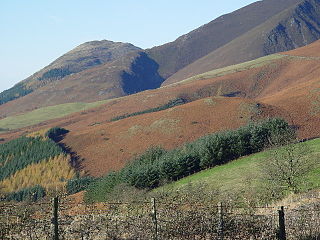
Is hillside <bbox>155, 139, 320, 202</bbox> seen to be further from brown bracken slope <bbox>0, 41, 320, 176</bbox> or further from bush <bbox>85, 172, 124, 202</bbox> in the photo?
brown bracken slope <bbox>0, 41, 320, 176</bbox>

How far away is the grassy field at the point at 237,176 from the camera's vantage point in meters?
28.3

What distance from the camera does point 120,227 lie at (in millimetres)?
14625

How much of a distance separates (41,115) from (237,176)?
137444mm

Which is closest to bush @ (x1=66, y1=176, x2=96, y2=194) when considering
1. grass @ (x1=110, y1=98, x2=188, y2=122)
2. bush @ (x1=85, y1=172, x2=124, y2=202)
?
bush @ (x1=85, y1=172, x2=124, y2=202)

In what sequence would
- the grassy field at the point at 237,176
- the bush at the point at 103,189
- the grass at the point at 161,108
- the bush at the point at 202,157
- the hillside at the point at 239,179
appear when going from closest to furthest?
the hillside at the point at 239,179 < the grassy field at the point at 237,176 < the bush at the point at 103,189 < the bush at the point at 202,157 < the grass at the point at 161,108

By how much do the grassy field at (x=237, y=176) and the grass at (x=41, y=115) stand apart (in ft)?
380

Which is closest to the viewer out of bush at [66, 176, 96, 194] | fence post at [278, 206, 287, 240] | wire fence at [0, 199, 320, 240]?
wire fence at [0, 199, 320, 240]

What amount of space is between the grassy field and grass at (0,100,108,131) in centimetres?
11570

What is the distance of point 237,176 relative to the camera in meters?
33.4

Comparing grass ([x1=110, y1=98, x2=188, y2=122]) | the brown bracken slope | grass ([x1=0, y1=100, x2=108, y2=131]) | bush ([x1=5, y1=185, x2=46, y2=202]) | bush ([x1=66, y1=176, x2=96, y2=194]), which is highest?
grass ([x1=0, y1=100, x2=108, y2=131])

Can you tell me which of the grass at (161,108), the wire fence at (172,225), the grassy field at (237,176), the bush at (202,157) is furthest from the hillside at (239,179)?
the grass at (161,108)

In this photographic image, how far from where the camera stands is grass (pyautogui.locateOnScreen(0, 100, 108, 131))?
151m

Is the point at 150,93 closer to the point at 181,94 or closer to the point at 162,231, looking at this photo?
the point at 181,94

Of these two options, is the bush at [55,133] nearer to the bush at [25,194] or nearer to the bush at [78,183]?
the bush at [25,194]
